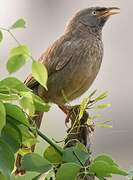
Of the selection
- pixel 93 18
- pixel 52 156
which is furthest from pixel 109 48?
pixel 52 156

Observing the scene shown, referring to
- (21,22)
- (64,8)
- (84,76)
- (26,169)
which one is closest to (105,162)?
(26,169)

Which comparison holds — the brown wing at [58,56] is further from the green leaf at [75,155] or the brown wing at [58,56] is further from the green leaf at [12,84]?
the green leaf at [12,84]

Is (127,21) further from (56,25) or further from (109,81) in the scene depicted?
(109,81)

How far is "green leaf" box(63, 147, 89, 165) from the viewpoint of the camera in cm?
225

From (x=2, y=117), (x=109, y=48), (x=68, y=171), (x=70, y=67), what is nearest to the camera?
(x=2, y=117)

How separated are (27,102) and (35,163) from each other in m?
0.20

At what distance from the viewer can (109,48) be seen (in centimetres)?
1855

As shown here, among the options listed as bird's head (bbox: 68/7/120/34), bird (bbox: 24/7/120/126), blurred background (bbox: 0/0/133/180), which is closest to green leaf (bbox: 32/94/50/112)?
bird (bbox: 24/7/120/126)

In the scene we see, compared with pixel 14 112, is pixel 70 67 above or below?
above

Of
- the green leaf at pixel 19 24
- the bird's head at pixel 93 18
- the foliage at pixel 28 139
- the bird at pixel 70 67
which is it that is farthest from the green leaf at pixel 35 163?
the bird's head at pixel 93 18

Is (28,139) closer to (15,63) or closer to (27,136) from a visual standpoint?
(27,136)

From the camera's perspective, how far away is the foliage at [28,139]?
2.05 metres

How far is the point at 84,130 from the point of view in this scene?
113 inches

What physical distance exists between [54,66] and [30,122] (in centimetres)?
323
